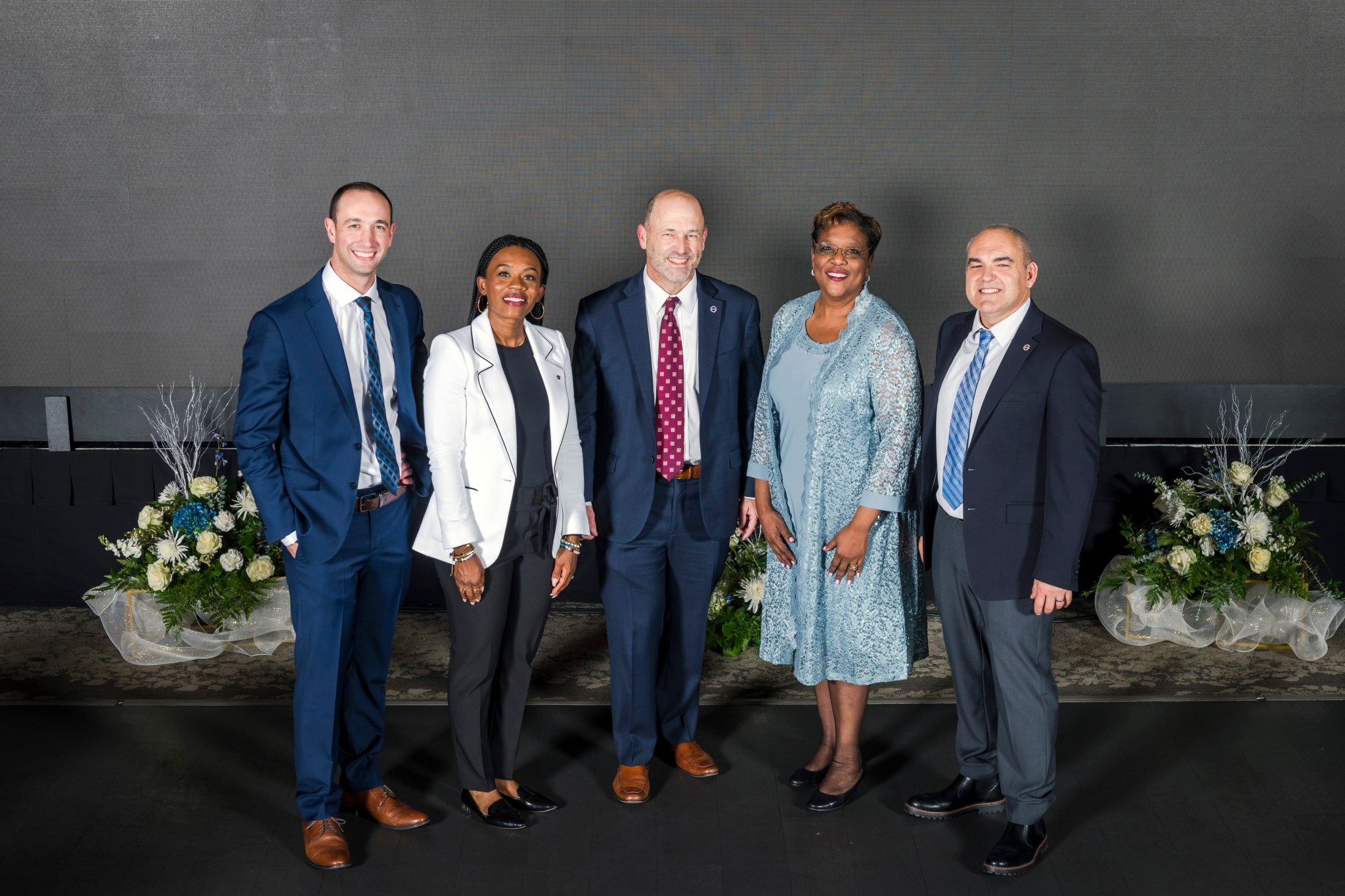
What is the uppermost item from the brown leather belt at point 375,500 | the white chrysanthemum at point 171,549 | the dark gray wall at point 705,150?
the dark gray wall at point 705,150

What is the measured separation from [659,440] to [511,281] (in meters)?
0.64

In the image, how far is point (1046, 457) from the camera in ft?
8.78

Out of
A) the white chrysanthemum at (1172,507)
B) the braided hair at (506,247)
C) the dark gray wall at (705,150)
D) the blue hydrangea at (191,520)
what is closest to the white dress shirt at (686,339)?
the braided hair at (506,247)

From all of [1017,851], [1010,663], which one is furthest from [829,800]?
[1010,663]

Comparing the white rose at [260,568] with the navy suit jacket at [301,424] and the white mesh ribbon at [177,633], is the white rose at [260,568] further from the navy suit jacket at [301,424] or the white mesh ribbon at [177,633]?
the navy suit jacket at [301,424]

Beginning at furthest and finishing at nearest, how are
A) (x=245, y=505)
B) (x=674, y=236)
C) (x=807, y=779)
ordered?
(x=245, y=505)
(x=807, y=779)
(x=674, y=236)

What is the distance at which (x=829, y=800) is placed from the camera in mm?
3156

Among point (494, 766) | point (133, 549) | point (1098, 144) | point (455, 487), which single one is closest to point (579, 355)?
point (455, 487)

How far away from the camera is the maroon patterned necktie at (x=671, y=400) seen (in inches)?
Result: 123

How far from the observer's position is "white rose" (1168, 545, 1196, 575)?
4348 mm

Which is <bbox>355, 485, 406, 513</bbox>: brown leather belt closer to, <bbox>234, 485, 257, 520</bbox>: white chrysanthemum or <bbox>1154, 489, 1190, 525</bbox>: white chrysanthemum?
<bbox>234, 485, 257, 520</bbox>: white chrysanthemum

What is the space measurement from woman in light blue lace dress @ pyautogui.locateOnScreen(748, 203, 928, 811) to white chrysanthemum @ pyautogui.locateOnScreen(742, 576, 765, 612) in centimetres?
106

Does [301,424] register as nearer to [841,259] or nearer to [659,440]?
[659,440]

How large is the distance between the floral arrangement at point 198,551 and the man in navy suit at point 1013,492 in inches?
106
